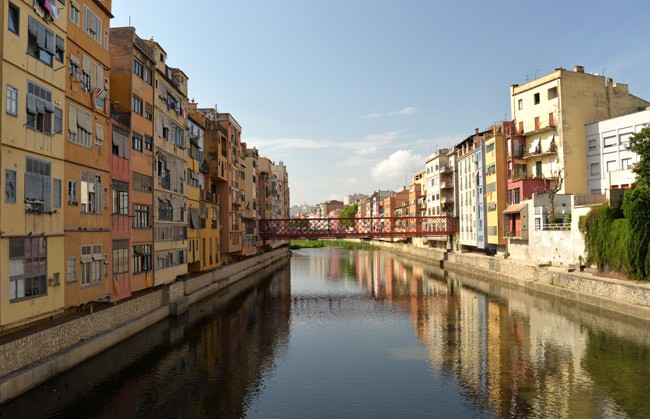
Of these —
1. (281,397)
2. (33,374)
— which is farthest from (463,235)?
(33,374)

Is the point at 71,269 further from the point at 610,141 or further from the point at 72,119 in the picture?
the point at 610,141

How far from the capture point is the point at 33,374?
62.3 feet

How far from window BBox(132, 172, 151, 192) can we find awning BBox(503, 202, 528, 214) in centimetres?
4015

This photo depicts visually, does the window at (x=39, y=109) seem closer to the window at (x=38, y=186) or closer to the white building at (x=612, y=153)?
the window at (x=38, y=186)

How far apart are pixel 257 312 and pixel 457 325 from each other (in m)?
16.6

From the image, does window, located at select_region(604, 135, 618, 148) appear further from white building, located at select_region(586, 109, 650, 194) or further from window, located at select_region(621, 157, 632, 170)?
window, located at select_region(621, 157, 632, 170)

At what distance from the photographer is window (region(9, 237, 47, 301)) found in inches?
771

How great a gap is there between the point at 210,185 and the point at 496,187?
36.2 m

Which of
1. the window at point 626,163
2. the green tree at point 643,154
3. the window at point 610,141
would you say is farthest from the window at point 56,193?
the window at point 610,141

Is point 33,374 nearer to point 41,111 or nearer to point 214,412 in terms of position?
point 214,412

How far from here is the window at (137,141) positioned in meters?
32.2

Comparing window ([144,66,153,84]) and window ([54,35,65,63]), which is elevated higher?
window ([144,66,153,84])

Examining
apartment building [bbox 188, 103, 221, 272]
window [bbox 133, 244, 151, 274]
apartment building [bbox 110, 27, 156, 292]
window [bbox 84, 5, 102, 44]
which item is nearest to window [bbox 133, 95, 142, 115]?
apartment building [bbox 110, 27, 156, 292]

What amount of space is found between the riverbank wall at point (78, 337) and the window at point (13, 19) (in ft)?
40.7
